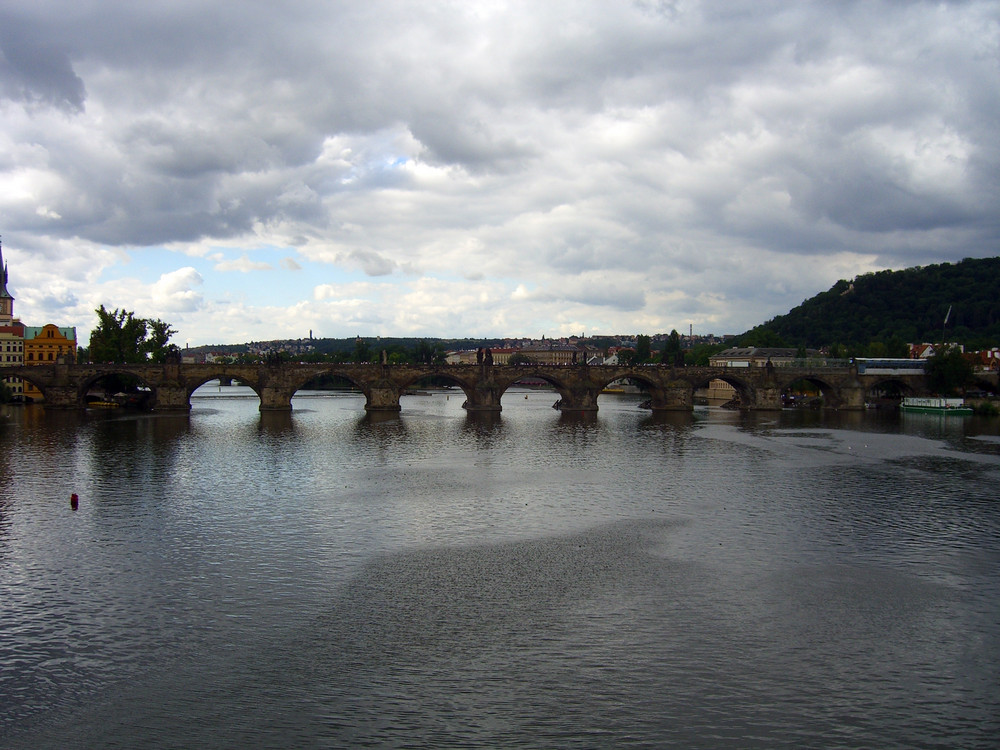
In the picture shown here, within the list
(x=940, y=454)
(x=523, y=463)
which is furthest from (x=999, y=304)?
(x=523, y=463)

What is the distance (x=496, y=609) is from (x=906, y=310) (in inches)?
6644

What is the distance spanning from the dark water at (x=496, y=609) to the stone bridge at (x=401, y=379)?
1648 inches

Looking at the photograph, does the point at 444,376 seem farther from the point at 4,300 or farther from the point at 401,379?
the point at 4,300

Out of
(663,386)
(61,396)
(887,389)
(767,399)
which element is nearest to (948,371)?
(887,389)

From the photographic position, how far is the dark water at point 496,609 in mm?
13055

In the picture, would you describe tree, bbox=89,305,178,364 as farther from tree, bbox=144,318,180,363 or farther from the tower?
the tower

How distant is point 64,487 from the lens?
3300 centimetres

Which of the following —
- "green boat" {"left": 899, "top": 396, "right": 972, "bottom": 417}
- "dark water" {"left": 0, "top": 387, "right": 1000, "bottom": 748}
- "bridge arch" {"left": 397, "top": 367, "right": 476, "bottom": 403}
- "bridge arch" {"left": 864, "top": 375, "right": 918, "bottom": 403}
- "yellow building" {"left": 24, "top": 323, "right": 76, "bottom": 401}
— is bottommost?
"dark water" {"left": 0, "top": 387, "right": 1000, "bottom": 748}

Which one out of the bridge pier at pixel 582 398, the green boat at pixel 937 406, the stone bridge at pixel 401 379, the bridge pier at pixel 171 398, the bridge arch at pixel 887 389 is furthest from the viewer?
the bridge arch at pixel 887 389

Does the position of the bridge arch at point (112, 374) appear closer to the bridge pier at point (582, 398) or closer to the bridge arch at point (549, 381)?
the bridge arch at point (549, 381)

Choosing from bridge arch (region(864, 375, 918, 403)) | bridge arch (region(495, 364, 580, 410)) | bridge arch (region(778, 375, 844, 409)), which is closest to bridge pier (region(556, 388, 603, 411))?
bridge arch (region(495, 364, 580, 410))

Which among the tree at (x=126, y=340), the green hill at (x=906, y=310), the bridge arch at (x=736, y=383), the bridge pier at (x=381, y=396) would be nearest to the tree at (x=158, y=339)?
the tree at (x=126, y=340)

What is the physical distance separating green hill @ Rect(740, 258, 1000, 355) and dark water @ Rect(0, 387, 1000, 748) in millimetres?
122519

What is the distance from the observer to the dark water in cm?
1305
